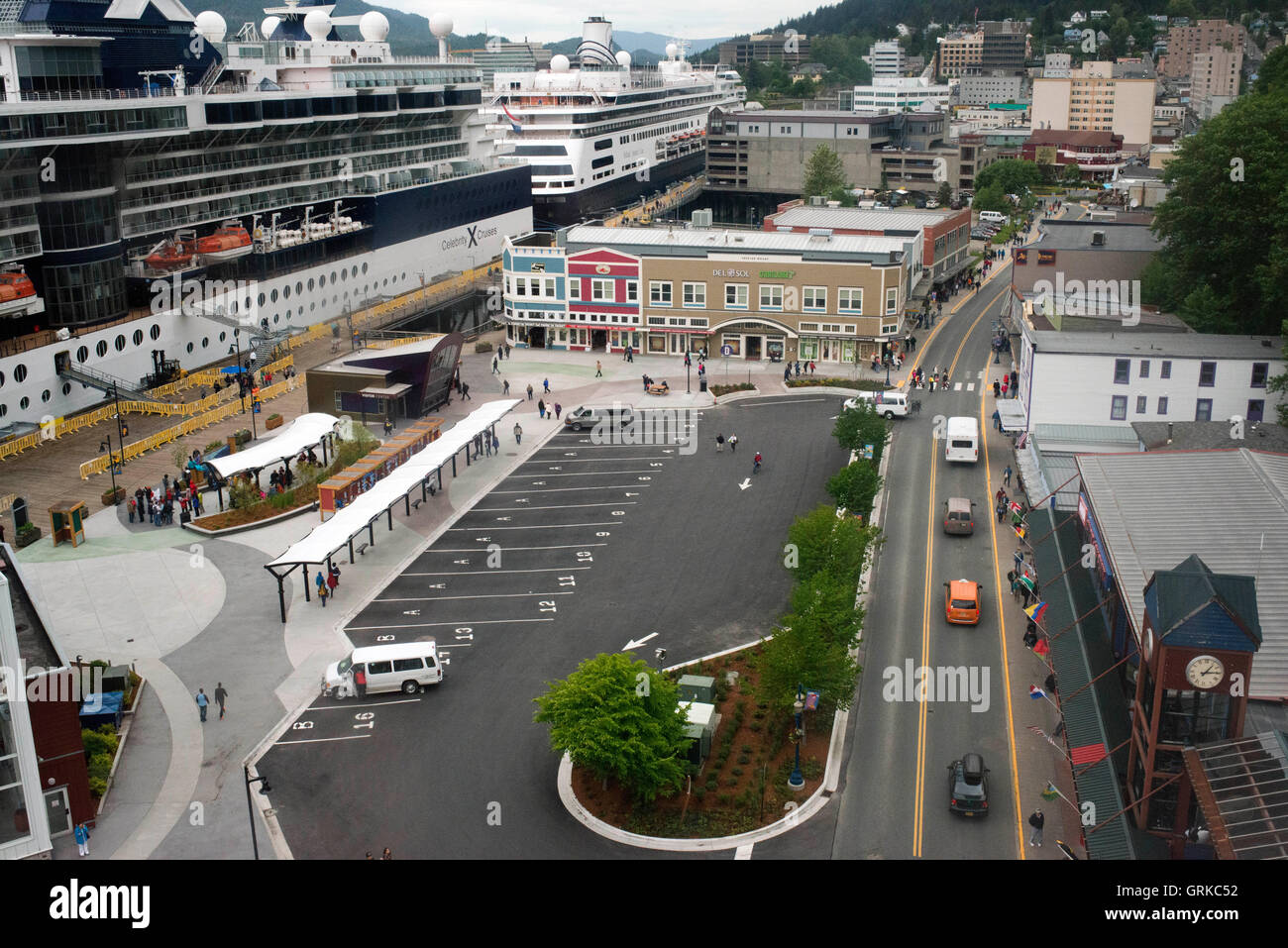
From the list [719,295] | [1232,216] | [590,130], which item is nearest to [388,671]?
[719,295]

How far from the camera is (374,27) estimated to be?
78.8 m

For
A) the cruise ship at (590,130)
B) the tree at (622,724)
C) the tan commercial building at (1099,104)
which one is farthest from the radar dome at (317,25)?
the tan commercial building at (1099,104)

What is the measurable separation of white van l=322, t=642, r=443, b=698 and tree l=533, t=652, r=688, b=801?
217 inches

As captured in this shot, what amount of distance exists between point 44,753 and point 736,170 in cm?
12166

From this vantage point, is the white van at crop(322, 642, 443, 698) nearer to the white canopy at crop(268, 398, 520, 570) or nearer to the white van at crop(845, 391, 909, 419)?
the white canopy at crop(268, 398, 520, 570)

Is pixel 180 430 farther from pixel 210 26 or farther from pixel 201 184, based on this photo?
pixel 210 26

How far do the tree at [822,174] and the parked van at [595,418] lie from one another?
65237 millimetres

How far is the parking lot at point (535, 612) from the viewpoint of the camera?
24.6 meters

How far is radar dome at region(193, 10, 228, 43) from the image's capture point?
6806 cm

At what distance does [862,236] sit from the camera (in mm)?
67562

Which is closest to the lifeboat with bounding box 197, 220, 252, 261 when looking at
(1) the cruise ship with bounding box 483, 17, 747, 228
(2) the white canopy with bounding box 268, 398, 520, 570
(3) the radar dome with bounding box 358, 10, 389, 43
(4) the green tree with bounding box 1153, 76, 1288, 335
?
(2) the white canopy with bounding box 268, 398, 520, 570

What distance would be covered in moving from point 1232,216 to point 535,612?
3990 centimetres
